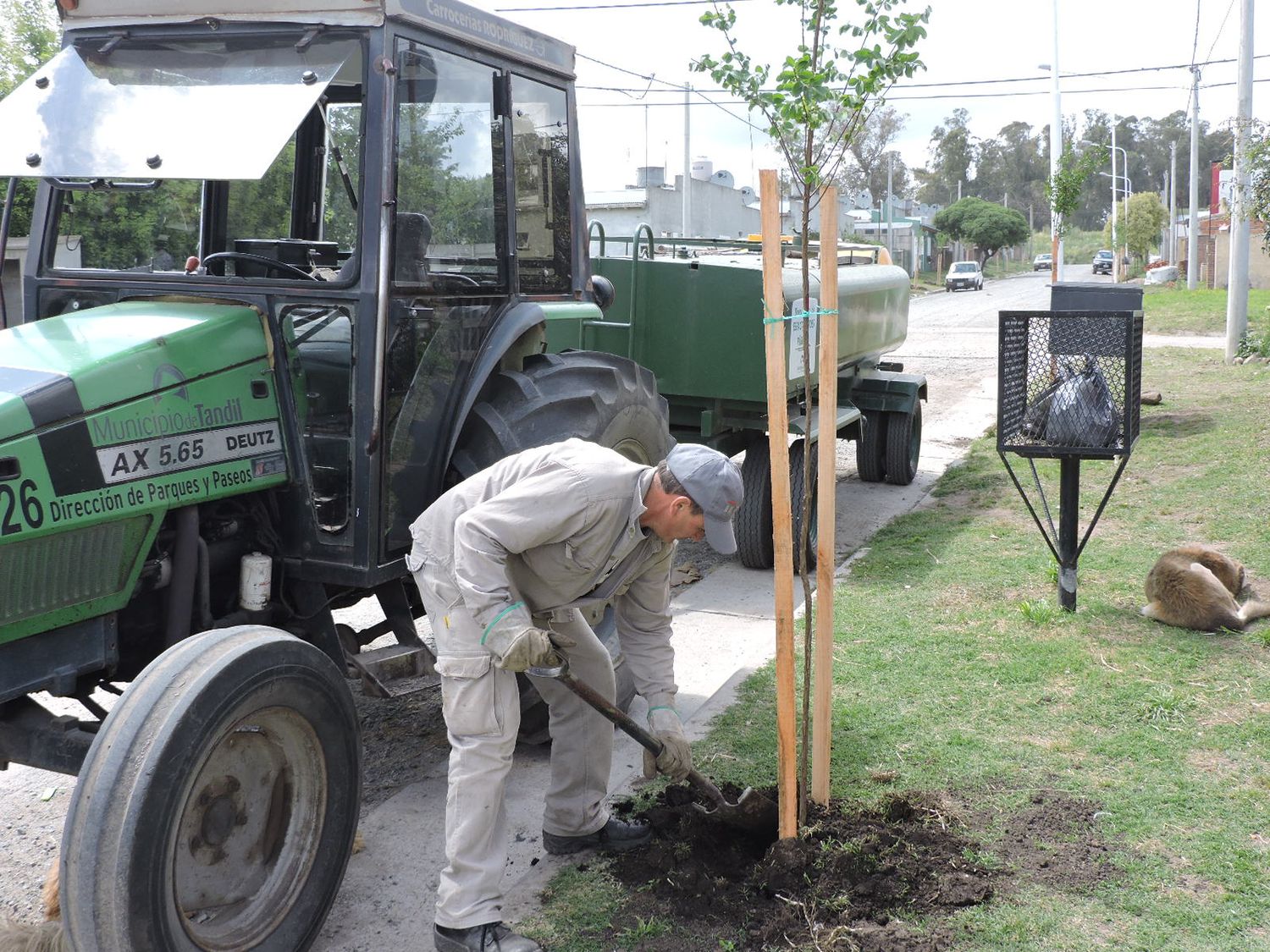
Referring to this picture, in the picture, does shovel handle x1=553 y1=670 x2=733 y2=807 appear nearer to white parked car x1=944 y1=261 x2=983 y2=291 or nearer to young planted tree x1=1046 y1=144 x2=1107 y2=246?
young planted tree x1=1046 y1=144 x2=1107 y2=246

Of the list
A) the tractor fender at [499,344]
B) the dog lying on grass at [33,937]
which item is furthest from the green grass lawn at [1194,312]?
the dog lying on grass at [33,937]

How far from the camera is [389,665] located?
4219mm

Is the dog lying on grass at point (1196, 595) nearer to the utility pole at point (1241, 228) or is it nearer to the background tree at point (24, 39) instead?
the utility pole at point (1241, 228)

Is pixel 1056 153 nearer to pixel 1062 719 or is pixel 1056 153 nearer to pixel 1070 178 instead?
pixel 1070 178

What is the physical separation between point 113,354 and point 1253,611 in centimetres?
550

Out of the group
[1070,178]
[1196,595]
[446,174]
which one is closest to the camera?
[446,174]

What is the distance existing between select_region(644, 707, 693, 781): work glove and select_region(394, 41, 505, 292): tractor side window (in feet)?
5.57

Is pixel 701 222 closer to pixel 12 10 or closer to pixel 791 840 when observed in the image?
pixel 12 10

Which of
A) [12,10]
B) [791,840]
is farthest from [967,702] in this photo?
[12,10]

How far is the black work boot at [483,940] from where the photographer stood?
10.9 ft

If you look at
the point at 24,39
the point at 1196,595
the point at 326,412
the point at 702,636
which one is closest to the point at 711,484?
the point at 326,412

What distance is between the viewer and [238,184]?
450cm

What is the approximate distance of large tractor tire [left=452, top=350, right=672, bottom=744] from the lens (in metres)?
4.37

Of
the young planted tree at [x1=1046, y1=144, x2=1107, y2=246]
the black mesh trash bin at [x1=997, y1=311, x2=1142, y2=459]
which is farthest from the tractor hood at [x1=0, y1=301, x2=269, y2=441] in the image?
the young planted tree at [x1=1046, y1=144, x2=1107, y2=246]
